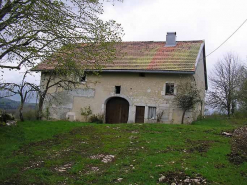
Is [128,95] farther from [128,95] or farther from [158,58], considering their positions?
[158,58]

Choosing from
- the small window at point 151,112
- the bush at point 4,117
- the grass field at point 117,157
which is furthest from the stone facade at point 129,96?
the grass field at point 117,157

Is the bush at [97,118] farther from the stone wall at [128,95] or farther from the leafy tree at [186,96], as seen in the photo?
the leafy tree at [186,96]

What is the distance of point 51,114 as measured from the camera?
63.3 feet

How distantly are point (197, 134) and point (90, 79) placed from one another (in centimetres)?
959

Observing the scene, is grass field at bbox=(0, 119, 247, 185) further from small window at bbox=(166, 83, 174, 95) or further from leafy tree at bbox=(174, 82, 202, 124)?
small window at bbox=(166, 83, 174, 95)

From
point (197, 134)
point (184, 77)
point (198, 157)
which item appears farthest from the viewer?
point (184, 77)

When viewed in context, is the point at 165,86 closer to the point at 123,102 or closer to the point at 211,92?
the point at 123,102

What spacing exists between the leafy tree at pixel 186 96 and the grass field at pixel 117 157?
3859mm

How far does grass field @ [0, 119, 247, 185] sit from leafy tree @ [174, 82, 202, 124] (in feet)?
12.7

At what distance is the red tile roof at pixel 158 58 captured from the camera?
16.7m

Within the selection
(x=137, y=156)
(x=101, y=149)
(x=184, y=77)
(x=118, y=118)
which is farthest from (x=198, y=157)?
(x=118, y=118)

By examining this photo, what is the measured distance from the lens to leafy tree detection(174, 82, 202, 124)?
15.9 meters

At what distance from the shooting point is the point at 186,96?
15.9 meters

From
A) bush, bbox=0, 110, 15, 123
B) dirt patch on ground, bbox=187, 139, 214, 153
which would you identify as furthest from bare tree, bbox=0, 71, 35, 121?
dirt patch on ground, bbox=187, 139, 214, 153
